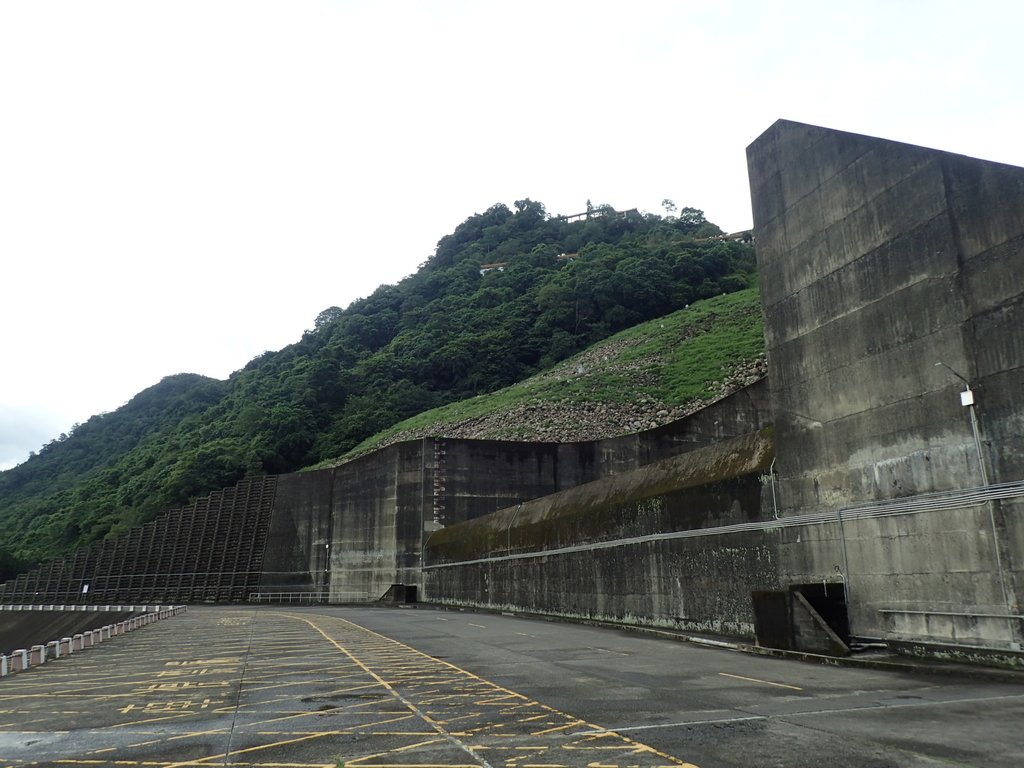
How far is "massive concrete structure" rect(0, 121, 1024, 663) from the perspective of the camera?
40.7ft

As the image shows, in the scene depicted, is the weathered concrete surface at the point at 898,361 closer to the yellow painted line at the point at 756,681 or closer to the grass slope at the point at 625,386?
the yellow painted line at the point at 756,681

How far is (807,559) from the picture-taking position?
1619cm

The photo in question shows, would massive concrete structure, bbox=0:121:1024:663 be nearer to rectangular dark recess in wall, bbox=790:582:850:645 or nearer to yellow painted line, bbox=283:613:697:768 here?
rectangular dark recess in wall, bbox=790:582:850:645

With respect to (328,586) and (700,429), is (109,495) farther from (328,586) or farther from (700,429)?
(700,429)

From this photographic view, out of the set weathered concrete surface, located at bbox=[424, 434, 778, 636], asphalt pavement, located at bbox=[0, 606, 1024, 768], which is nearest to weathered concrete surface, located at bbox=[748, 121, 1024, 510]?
weathered concrete surface, located at bbox=[424, 434, 778, 636]

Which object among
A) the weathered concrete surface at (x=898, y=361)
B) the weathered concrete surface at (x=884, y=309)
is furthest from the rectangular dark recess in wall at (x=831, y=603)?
the weathered concrete surface at (x=884, y=309)

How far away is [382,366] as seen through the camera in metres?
97.5

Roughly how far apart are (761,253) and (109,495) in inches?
3534

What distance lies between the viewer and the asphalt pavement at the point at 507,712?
6.99m

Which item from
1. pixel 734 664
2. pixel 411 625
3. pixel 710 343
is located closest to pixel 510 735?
pixel 734 664

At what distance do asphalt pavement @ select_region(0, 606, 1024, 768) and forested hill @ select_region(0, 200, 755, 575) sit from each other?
65467 millimetres

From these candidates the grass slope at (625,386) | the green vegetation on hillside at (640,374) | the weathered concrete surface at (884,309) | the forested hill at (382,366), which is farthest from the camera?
the forested hill at (382,366)

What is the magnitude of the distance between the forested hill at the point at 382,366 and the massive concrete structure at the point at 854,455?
2378 inches

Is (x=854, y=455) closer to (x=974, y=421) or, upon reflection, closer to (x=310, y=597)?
(x=974, y=421)
